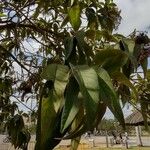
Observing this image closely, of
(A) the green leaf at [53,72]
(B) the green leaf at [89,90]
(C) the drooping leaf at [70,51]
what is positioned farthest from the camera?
(C) the drooping leaf at [70,51]

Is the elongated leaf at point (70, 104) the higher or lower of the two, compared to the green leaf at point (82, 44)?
lower

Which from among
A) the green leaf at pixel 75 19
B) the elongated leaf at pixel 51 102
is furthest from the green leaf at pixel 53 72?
the green leaf at pixel 75 19

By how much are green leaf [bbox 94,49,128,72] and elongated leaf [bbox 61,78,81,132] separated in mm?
113

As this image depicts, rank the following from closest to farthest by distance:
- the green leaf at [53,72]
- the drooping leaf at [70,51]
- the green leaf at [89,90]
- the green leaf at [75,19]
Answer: the green leaf at [89,90], the green leaf at [53,72], the drooping leaf at [70,51], the green leaf at [75,19]

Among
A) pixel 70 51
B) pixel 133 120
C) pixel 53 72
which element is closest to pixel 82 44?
pixel 70 51

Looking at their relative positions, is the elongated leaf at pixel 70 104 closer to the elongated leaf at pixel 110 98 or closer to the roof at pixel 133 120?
the elongated leaf at pixel 110 98

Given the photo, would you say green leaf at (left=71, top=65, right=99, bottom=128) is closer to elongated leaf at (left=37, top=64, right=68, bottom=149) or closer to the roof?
elongated leaf at (left=37, top=64, right=68, bottom=149)

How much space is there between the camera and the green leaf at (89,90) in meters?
0.67

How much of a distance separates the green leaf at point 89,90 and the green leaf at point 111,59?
0.11m

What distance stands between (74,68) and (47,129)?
127mm

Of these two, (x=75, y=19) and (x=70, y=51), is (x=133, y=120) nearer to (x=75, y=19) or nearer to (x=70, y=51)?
(x=75, y=19)

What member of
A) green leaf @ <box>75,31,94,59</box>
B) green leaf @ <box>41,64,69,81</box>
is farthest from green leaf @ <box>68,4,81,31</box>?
green leaf @ <box>41,64,69,81</box>

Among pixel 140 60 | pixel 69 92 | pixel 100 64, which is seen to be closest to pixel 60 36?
pixel 140 60

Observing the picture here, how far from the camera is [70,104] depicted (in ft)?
2.35
